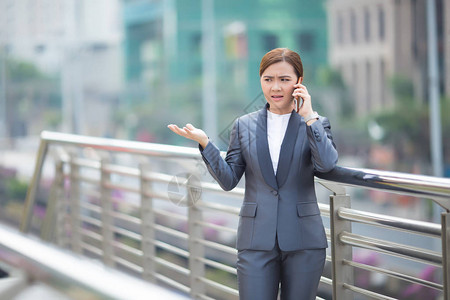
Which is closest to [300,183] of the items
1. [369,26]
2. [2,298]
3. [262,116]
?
[262,116]

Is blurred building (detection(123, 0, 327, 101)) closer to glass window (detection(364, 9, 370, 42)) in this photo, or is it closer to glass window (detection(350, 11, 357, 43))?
glass window (detection(350, 11, 357, 43))

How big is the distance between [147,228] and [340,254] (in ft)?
4.59

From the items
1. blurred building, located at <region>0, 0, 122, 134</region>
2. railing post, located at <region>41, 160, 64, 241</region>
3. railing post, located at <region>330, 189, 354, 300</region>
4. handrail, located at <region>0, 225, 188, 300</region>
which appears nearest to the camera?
handrail, located at <region>0, 225, 188, 300</region>

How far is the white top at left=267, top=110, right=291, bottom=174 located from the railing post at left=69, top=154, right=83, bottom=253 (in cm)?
245

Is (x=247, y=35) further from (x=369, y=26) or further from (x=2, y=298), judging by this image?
(x=2, y=298)

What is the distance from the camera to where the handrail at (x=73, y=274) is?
0.67 metres

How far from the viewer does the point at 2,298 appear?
84cm

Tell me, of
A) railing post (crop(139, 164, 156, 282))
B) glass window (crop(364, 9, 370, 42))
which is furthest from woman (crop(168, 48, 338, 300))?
glass window (crop(364, 9, 370, 42))

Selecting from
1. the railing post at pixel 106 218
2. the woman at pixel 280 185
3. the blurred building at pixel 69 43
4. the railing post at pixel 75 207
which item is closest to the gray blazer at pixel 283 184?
the woman at pixel 280 185

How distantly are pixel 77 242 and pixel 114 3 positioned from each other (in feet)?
48.2

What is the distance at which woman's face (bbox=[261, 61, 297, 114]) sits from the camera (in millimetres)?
1716

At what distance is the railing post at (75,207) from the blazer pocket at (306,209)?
2.52 m

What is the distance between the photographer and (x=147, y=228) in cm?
325

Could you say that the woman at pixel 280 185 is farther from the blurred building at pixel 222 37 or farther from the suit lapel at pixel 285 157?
the blurred building at pixel 222 37
